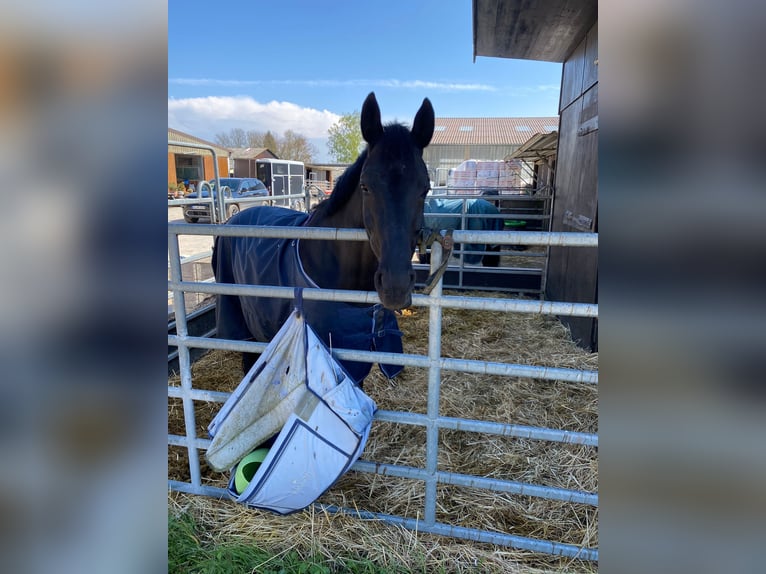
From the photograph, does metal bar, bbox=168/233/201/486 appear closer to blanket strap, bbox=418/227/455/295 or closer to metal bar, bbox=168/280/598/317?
metal bar, bbox=168/280/598/317

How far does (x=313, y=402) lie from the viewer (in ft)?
5.31

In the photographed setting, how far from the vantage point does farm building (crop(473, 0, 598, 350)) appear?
4004mm

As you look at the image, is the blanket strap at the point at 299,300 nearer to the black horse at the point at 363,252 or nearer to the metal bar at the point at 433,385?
the black horse at the point at 363,252

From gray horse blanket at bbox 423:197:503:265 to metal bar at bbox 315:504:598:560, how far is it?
5.75 m

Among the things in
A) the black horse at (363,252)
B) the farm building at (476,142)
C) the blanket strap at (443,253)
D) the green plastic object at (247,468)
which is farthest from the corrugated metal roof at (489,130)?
the green plastic object at (247,468)

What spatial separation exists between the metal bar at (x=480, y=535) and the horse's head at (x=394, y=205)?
38.8 inches

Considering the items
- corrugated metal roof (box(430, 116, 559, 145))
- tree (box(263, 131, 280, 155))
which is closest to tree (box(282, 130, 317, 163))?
tree (box(263, 131, 280, 155))

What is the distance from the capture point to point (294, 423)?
155 centimetres

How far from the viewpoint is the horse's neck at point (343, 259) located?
218 cm

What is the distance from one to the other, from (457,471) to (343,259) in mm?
1317

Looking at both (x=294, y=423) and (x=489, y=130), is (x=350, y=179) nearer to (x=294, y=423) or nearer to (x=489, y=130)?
(x=294, y=423)

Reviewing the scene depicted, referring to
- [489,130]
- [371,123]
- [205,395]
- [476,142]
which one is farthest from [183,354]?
[489,130]

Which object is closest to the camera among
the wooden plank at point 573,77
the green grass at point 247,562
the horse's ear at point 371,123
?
the green grass at point 247,562

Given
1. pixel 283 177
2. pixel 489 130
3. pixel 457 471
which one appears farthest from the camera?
pixel 489 130
